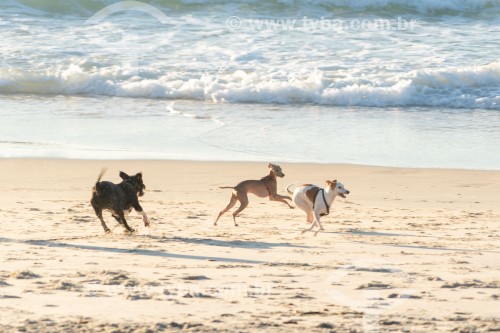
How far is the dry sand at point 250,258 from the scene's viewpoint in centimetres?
582

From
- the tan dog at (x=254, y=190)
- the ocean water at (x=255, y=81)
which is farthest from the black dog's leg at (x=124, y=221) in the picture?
the ocean water at (x=255, y=81)

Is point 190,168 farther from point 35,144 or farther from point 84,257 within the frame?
point 84,257

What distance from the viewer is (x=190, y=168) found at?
11453mm

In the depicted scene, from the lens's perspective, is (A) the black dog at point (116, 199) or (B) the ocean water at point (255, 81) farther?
(B) the ocean water at point (255, 81)

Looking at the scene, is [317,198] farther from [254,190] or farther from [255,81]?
[255,81]

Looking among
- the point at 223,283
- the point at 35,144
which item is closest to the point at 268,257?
the point at 223,283

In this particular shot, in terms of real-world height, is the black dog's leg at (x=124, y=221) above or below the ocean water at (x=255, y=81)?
below

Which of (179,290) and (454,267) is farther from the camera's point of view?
(454,267)

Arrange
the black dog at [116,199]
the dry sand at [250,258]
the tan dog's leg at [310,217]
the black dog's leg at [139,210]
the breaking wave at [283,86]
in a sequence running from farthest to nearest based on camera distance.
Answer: the breaking wave at [283,86] → the tan dog's leg at [310,217] → the black dog's leg at [139,210] → the black dog at [116,199] → the dry sand at [250,258]

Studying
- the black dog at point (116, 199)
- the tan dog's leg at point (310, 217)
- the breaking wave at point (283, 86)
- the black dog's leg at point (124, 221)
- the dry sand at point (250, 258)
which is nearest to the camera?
the dry sand at point (250, 258)

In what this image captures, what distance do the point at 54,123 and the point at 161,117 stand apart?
67.9 inches

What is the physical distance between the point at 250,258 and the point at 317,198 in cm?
126

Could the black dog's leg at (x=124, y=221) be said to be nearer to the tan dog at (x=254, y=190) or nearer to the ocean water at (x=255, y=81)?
the tan dog at (x=254, y=190)

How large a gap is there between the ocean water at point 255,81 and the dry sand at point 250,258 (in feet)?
5.54
